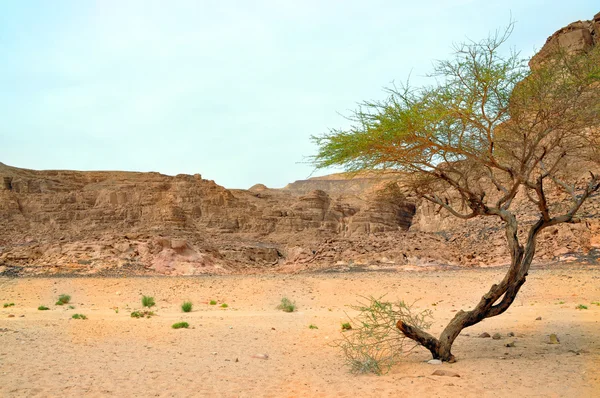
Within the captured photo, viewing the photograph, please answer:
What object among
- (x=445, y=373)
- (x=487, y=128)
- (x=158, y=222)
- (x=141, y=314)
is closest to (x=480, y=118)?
(x=487, y=128)

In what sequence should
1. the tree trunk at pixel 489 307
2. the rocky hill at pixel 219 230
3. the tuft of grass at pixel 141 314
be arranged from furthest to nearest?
the rocky hill at pixel 219 230, the tuft of grass at pixel 141 314, the tree trunk at pixel 489 307

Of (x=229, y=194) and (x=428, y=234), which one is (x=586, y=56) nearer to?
(x=428, y=234)

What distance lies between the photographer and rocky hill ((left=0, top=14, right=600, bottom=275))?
31.5 meters

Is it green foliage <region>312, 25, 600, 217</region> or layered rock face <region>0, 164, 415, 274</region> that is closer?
green foliage <region>312, 25, 600, 217</region>

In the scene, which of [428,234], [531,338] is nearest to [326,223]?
[428,234]

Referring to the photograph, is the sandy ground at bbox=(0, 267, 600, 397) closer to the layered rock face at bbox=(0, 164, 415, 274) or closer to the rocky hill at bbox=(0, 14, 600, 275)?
the rocky hill at bbox=(0, 14, 600, 275)

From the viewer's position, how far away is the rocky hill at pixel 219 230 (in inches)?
1240

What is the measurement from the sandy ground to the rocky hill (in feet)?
26.9

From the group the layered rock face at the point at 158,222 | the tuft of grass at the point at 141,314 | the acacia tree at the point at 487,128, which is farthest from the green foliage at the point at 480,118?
the layered rock face at the point at 158,222

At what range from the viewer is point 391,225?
159 ft

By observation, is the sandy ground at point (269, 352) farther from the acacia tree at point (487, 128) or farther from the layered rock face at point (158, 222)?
the layered rock face at point (158, 222)

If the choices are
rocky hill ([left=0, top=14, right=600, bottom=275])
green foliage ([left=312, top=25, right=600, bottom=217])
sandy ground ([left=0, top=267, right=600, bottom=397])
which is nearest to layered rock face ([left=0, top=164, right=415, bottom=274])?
rocky hill ([left=0, top=14, right=600, bottom=275])

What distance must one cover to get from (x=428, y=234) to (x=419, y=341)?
95.8ft

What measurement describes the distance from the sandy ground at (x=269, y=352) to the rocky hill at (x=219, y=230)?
26.9 feet
